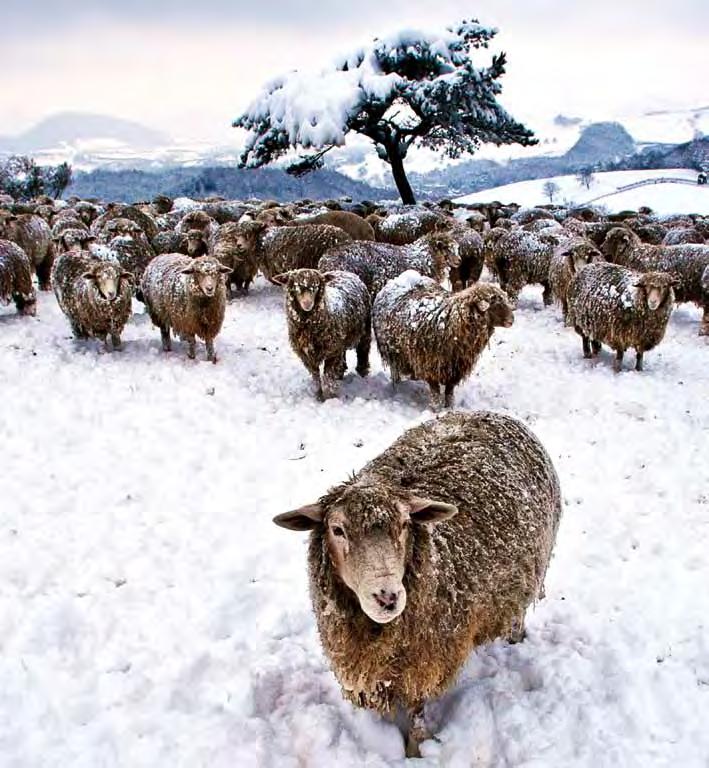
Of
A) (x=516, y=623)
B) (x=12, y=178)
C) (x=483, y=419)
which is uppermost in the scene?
(x=12, y=178)

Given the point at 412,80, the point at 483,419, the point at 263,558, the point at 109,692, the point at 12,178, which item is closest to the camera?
the point at 109,692

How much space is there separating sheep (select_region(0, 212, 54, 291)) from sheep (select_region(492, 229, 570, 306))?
988 cm

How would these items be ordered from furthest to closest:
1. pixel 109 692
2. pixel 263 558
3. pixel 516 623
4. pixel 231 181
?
pixel 231 181 < pixel 263 558 < pixel 516 623 < pixel 109 692

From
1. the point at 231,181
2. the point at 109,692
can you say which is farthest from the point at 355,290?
the point at 231,181

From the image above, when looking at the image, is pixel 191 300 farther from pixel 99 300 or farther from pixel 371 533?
pixel 371 533

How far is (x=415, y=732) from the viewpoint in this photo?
3.11 metres

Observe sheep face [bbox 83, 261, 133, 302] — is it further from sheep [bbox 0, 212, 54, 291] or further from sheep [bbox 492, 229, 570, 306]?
sheep [bbox 492, 229, 570, 306]

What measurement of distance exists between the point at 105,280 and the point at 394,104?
62.6 feet

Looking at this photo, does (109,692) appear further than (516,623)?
No

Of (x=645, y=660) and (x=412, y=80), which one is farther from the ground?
(x=412, y=80)

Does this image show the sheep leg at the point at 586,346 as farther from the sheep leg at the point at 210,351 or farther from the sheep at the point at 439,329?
the sheep leg at the point at 210,351

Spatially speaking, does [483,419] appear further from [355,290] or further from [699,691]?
[355,290]

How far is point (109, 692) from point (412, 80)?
85.3 feet

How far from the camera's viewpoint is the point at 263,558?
4672 millimetres
